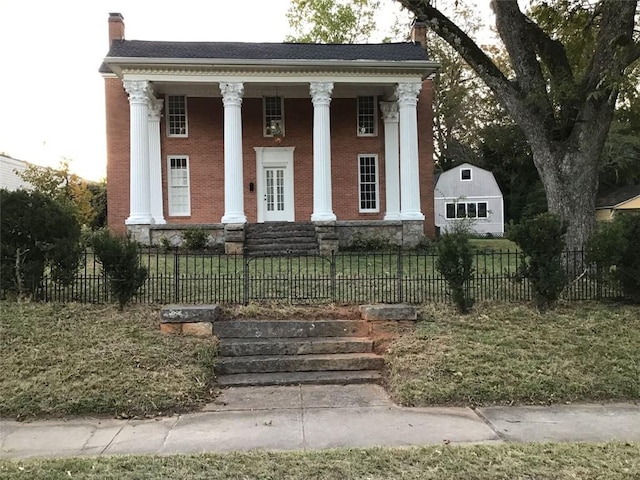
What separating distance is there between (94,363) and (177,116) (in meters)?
15.5

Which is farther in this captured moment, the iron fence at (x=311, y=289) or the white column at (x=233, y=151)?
the white column at (x=233, y=151)

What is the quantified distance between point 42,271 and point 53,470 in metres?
4.93

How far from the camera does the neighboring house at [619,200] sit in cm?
4106

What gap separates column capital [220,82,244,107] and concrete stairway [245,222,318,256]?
4222mm

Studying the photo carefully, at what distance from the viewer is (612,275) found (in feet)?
27.5

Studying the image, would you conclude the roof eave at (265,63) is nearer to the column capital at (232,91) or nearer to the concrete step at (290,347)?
the column capital at (232,91)

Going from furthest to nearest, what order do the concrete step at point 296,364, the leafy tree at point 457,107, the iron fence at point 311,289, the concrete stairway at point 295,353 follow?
the leafy tree at point 457,107
the iron fence at point 311,289
the concrete step at point 296,364
the concrete stairway at point 295,353

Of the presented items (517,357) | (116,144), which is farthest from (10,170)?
(517,357)

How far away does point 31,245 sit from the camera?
8.20 meters

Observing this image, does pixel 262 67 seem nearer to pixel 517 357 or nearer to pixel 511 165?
pixel 517 357

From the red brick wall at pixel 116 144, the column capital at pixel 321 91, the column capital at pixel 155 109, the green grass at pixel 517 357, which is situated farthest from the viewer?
the red brick wall at pixel 116 144

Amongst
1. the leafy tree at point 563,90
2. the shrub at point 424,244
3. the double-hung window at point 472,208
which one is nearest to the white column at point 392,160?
the shrub at point 424,244

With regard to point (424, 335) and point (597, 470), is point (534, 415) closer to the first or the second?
point (597, 470)

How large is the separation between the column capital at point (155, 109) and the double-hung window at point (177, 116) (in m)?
0.44
